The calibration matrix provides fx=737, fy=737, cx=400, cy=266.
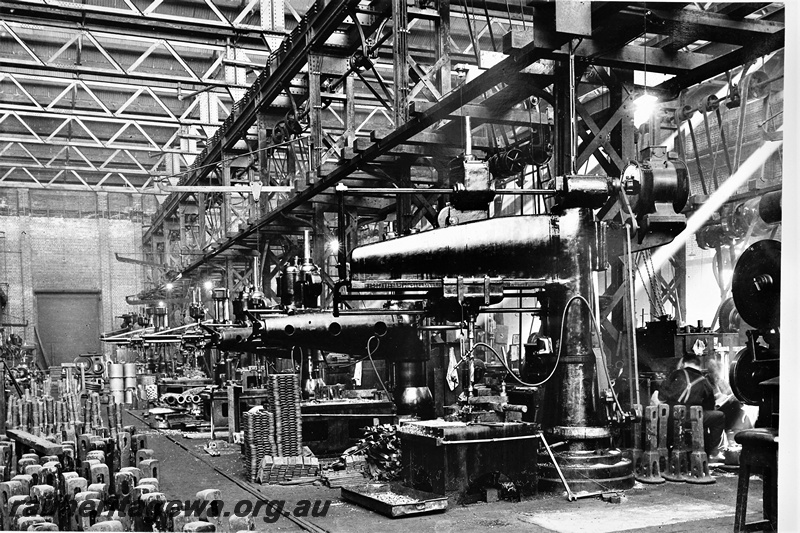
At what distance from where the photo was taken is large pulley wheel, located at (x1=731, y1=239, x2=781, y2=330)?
3914mm

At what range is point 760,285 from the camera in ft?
13.0

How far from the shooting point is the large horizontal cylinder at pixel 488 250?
4844 millimetres

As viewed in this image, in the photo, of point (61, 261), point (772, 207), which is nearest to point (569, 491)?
point (772, 207)

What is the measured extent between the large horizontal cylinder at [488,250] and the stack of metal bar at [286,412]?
4.90 feet

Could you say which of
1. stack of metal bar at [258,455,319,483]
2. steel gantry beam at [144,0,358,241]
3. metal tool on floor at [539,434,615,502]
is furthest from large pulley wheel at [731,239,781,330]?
steel gantry beam at [144,0,358,241]

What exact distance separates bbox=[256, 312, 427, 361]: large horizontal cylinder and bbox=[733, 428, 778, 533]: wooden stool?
140 inches

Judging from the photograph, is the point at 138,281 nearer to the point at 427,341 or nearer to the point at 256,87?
the point at 256,87

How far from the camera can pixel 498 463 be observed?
176 inches

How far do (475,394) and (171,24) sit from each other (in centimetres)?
943

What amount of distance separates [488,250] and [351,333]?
7.15 feet

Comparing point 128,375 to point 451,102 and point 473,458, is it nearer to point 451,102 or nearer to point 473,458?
point 451,102

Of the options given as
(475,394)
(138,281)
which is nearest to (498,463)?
(475,394)

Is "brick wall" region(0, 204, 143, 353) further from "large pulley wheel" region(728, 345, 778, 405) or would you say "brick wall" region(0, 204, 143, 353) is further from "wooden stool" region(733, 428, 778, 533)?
"wooden stool" region(733, 428, 778, 533)

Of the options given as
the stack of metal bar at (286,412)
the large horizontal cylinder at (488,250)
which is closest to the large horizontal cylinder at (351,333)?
the stack of metal bar at (286,412)
